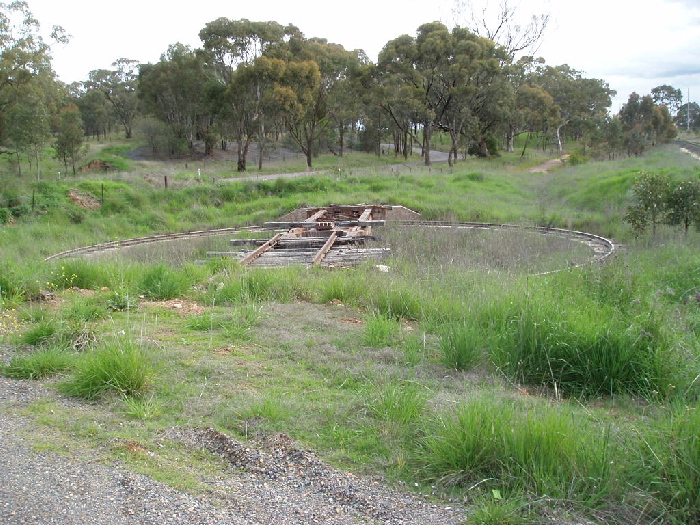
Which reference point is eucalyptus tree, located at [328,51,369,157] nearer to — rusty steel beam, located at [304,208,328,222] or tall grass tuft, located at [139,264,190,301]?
rusty steel beam, located at [304,208,328,222]

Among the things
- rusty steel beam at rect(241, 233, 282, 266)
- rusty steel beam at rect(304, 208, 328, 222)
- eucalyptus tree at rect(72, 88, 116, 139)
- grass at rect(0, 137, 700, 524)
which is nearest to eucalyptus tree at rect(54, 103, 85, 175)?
rusty steel beam at rect(304, 208, 328, 222)

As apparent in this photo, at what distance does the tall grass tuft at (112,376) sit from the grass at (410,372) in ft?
0.05

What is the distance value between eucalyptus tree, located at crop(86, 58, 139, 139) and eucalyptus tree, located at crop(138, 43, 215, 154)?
41.7 feet

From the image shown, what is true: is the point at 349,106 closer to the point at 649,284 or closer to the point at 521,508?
the point at 649,284

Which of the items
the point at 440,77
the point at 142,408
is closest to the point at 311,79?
the point at 440,77

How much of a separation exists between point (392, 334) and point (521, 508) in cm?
310

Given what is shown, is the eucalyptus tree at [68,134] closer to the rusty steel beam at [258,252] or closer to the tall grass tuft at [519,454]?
the rusty steel beam at [258,252]

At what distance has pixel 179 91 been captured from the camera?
45.6 m

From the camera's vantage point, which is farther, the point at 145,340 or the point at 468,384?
the point at 145,340

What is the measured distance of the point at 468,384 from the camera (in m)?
4.80

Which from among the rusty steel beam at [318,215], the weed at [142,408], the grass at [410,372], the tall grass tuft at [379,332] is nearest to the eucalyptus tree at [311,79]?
the rusty steel beam at [318,215]

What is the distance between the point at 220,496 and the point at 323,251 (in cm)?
972

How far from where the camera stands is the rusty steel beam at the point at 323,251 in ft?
38.2

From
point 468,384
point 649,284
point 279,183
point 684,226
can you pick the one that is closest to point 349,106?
point 279,183
